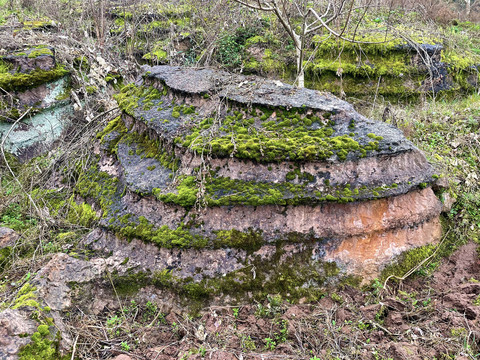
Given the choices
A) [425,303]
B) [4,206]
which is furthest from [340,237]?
[4,206]

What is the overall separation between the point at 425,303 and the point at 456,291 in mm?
335

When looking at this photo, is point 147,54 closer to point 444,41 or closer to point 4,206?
point 4,206

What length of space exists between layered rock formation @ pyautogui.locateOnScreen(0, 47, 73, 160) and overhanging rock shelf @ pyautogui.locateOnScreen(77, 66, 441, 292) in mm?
3575

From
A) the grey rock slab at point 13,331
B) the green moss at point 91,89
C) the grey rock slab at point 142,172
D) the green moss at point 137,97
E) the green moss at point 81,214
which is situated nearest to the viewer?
the grey rock slab at point 13,331

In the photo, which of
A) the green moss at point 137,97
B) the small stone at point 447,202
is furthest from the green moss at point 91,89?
the small stone at point 447,202

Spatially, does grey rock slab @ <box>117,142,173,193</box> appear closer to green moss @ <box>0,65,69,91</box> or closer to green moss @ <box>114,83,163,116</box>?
green moss @ <box>114,83,163,116</box>

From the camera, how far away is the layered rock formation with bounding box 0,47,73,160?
6.18 meters

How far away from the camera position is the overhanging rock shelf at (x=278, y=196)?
337 cm

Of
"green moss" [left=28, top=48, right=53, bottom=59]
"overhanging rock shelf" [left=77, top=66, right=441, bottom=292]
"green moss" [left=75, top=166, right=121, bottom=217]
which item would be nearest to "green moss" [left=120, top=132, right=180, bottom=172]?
"overhanging rock shelf" [left=77, top=66, right=441, bottom=292]

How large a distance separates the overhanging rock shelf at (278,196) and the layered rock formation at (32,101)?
3575mm

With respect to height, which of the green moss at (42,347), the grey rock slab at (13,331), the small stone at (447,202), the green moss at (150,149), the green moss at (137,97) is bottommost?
the green moss at (42,347)

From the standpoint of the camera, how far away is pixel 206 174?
139 inches

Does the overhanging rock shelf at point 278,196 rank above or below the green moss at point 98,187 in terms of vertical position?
above

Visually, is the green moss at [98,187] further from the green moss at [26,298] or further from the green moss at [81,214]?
the green moss at [26,298]
